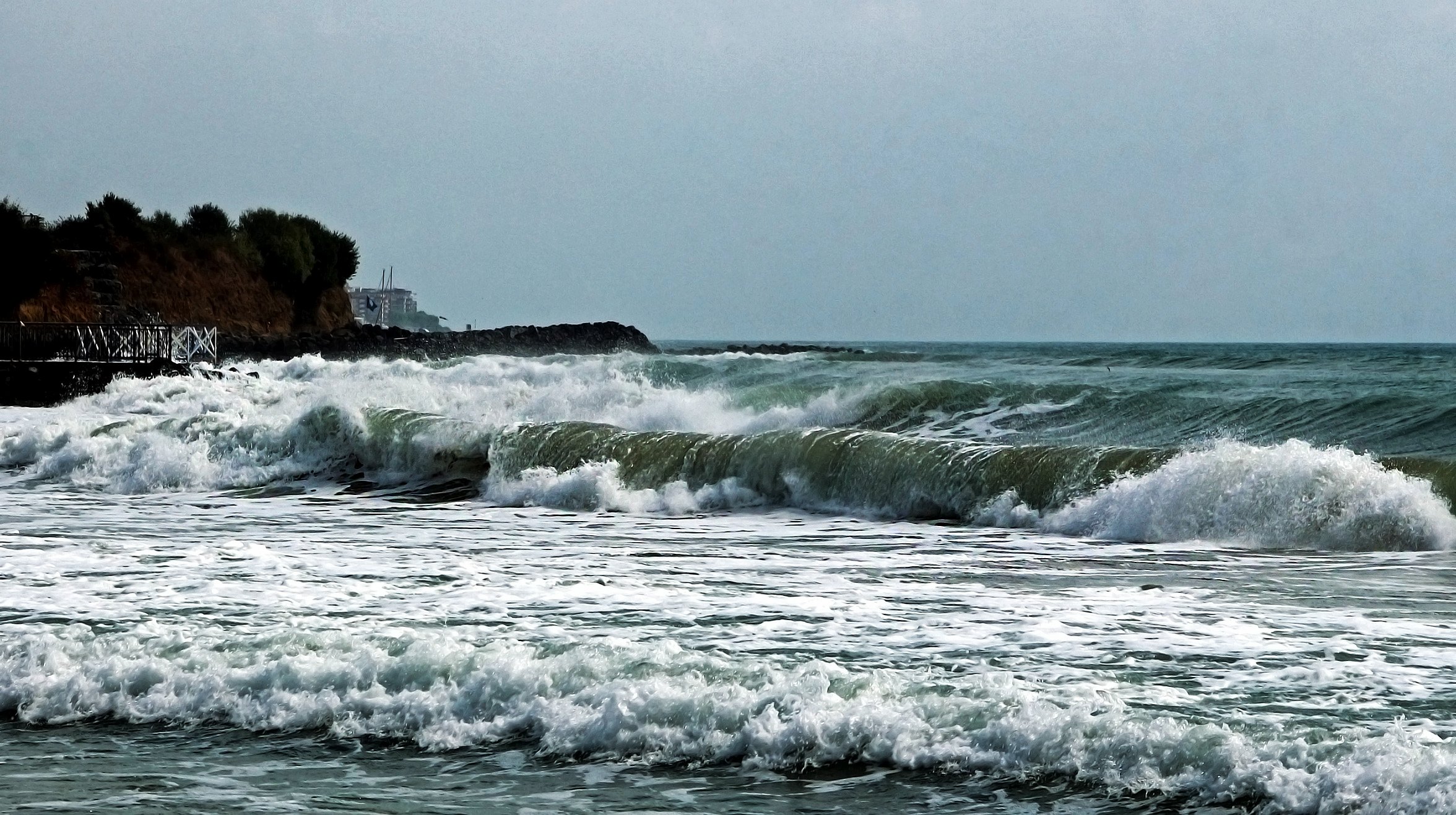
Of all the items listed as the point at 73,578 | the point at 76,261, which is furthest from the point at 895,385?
the point at 76,261

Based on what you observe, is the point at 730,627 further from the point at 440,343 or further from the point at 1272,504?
the point at 440,343

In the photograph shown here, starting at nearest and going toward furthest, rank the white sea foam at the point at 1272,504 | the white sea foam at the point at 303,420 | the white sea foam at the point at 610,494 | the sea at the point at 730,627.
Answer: the sea at the point at 730,627
the white sea foam at the point at 1272,504
the white sea foam at the point at 610,494
the white sea foam at the point at 303,420

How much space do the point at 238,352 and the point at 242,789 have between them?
54.3m

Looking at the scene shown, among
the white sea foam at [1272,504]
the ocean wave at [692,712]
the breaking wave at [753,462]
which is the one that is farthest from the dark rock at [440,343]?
the ocean wave at [692,712]

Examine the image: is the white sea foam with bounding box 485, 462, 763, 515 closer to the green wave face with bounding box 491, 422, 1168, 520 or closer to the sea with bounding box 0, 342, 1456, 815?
the sea with bounding box 0, 342, 1456, 815

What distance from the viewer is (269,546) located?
12.1 meters

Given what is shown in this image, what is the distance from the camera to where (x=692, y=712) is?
630cm

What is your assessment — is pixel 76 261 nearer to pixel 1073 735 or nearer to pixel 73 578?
pixel 73 578

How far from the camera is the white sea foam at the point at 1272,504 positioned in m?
12.0

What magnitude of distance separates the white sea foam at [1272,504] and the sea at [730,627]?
33 mm

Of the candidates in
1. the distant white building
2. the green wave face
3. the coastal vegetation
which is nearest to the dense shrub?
the coastal vegetation

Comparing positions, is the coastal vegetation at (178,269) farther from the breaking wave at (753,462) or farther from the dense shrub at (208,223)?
the breaking wave at (753,462)

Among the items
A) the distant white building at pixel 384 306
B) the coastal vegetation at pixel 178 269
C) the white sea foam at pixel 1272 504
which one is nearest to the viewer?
the white sea foam at pixel 1272 504

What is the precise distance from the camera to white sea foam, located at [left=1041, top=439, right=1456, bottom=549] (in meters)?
12.0
